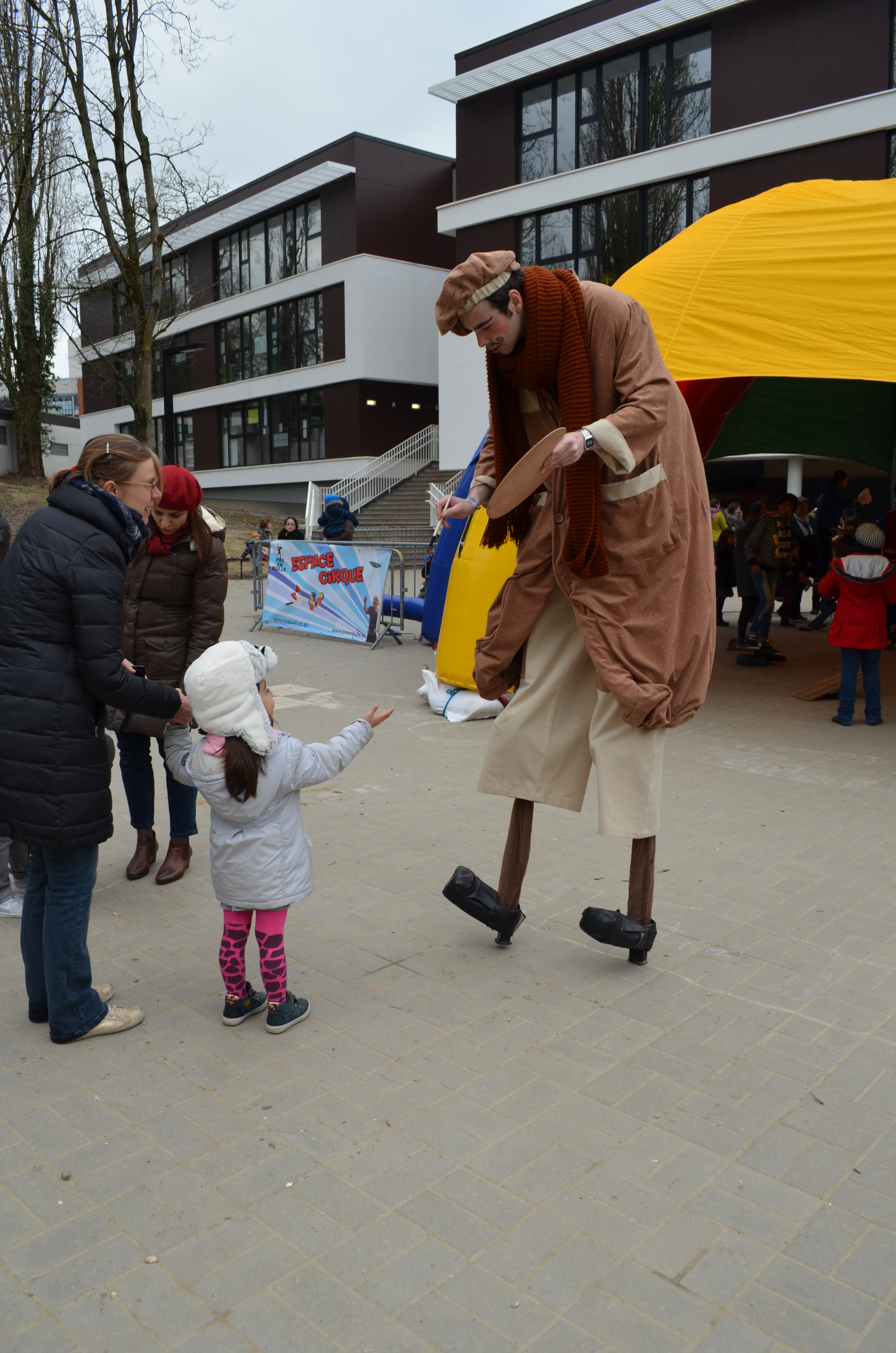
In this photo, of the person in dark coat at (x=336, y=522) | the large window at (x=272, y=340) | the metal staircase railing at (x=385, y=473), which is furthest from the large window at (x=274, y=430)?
the person in dark coat at (x=336, y=522)

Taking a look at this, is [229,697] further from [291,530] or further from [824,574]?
[291,530]

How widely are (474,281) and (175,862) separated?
2.91 metres

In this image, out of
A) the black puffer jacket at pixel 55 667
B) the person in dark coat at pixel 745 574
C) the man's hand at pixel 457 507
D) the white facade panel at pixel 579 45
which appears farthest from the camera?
the white facade panel at pixel 579 45

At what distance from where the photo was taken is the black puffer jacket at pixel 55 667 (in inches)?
119

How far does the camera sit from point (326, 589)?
13.6 meters

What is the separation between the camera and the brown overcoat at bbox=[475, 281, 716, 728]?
3.38 metres

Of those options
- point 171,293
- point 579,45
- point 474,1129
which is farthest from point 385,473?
point 474,1129

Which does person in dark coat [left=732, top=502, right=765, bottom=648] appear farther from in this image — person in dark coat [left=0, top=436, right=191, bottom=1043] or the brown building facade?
the brown building facade

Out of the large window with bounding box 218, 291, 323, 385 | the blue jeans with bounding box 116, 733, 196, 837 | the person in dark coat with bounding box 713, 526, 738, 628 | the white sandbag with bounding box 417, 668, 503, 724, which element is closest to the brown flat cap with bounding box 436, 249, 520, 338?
the blue jeans with bounding box 116, 733, 196, 837

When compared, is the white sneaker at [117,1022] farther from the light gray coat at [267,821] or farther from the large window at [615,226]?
the large window at [615,226]

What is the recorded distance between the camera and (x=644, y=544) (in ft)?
11.3

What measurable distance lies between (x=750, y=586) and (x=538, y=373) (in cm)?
919

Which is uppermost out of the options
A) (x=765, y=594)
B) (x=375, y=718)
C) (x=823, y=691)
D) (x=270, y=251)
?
(x=270, y=251)

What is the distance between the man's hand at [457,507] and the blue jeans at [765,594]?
26.3 ft
